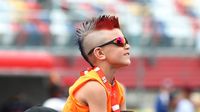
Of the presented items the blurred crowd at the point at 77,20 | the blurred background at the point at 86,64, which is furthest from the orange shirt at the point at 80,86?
the blurred crowd at the point at 77,20

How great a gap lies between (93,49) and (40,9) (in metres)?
12.9

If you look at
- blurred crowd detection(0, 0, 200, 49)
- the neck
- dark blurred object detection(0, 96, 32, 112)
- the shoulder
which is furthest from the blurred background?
the shoulder

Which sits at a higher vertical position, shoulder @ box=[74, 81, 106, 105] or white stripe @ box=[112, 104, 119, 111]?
shoulder @ box=[74, 81, 106, 105]

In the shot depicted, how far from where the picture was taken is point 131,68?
14.8 meters

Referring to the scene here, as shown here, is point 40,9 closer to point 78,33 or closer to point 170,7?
point 170,7

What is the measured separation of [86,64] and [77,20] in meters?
0.92

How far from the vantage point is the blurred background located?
1230 cm

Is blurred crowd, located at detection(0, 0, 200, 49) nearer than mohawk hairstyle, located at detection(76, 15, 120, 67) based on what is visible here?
No

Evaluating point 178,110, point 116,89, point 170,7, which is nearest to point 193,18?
point 170,7

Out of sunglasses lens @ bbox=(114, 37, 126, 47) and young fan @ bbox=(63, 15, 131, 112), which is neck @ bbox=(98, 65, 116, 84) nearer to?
young fan @ bbox=(63, 15, 131, 112)

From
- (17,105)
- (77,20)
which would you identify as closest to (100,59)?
(17,105)

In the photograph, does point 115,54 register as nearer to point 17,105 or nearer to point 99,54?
point 99,54

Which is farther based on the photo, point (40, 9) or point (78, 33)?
point (40, 9)

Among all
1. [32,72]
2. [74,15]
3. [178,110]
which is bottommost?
[178,110]
